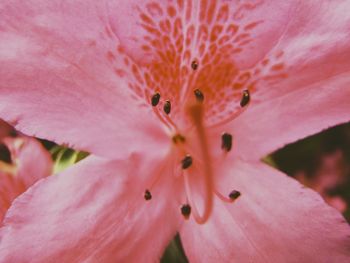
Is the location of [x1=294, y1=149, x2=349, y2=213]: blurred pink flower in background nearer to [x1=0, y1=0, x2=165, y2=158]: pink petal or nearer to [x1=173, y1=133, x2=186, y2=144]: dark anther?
[x1=173, y1=133, x2=186, y2=144]: dark anther

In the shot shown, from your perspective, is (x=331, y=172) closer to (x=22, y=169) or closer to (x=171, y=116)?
(x=171, y=116)

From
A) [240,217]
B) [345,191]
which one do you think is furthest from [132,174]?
[345,191]

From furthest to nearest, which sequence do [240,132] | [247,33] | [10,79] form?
[240,132] < [247,33] < [10,79]

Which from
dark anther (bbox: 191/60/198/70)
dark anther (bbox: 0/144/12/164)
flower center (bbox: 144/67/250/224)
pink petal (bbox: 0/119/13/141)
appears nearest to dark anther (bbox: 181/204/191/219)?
flower center (bbox: 144/67/250/224)

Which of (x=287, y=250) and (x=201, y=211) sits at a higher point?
(x=201, y=211)

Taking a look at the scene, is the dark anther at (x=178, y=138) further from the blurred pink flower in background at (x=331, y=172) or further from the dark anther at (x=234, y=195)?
the blurred pink flower in background at (x=331, y=172)

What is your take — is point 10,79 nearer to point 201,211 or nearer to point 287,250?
point 201,211
